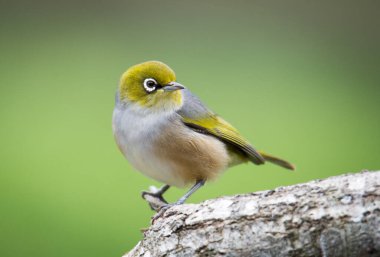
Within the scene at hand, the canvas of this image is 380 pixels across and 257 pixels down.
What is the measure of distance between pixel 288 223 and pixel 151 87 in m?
1.41

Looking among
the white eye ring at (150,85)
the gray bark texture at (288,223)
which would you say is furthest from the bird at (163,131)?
the gray bark texture at (288,223)

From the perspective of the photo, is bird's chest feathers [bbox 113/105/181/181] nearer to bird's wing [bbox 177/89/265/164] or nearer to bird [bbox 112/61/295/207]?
bird [bbox 112/61/295/207]

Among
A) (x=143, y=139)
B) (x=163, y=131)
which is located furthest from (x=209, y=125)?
(x=143, y=139)

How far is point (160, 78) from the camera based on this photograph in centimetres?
361

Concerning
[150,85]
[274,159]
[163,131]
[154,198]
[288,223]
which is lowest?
[288,223]

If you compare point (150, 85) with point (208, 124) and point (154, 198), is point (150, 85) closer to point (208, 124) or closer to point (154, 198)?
point (208, 124)

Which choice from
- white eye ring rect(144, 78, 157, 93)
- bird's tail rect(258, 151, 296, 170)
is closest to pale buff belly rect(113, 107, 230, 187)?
white eye ring rect(144, 78, 157, 93)

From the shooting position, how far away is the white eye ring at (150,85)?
363 centimetres

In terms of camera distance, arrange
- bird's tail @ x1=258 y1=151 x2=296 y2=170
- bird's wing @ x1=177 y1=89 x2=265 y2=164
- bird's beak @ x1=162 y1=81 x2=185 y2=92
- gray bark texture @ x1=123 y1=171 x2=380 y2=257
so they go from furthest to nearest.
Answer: bird's tail @ x1=258 y1=151 x2=296 y2=170 → bird's wing @ x1=177 y1=89 x2=265 y2=164 → bird's beak @ x1=162 y1=81 x2=185 y2=92 → gray bark texture @ x1=123 y1=171 x2=380 y2=257

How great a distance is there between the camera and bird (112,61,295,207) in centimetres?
363

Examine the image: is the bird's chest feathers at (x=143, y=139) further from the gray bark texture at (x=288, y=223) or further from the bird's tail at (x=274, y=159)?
the bird's tail at (x=274, y=159)

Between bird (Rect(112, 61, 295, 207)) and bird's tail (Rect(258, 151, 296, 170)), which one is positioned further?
bird's tail (Rect(258, 151, 296, 170))

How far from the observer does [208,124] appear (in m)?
3.94

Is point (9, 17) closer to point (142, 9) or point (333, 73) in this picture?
point (142, 9)
